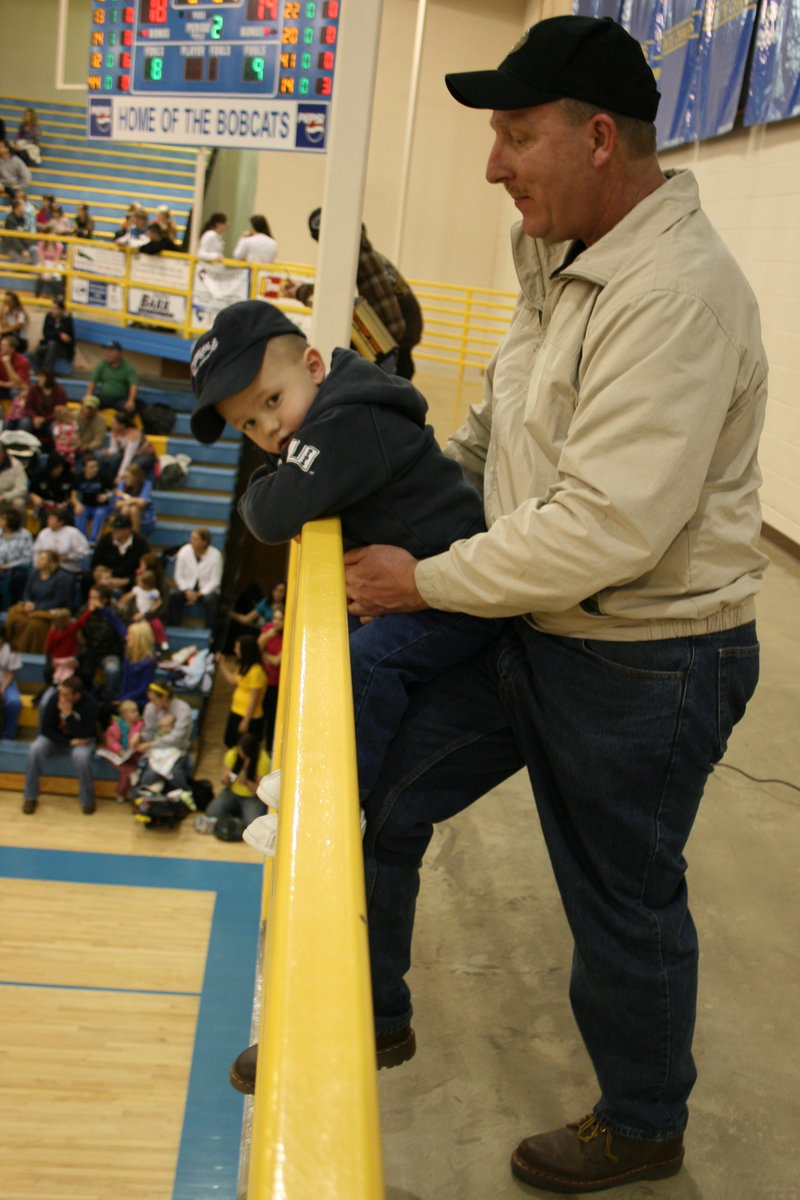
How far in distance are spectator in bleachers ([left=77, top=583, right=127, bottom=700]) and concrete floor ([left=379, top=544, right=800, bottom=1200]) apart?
5.96 m

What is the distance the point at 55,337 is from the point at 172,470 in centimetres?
255

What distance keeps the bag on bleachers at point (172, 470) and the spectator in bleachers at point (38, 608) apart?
2.18 metres

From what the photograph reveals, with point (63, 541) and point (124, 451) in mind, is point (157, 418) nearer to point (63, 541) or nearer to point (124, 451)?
point (124, 451)

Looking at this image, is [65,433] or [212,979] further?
[65,433]

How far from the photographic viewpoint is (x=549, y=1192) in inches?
69.4

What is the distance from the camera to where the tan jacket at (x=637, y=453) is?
4.55 ft

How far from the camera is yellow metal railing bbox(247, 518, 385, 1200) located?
579 mm

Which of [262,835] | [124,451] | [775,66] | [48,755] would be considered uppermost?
[775,66]

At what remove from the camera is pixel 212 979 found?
669cm

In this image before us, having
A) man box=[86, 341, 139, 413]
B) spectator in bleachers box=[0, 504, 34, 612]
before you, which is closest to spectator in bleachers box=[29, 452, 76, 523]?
spectator in bleachers box=[0, 504, 34, 612]

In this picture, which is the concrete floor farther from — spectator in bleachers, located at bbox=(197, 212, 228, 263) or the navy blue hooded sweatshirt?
spectator in bleachers, located at bbox=(197, 212, 228, 263)

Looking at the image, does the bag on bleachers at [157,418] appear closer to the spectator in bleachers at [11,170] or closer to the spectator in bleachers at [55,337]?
the spectator in bleachers at [55,337]

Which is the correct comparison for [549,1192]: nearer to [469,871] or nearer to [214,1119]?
[469,871]

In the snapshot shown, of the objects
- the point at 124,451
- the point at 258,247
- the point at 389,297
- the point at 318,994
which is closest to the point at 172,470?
the point at 124,451
